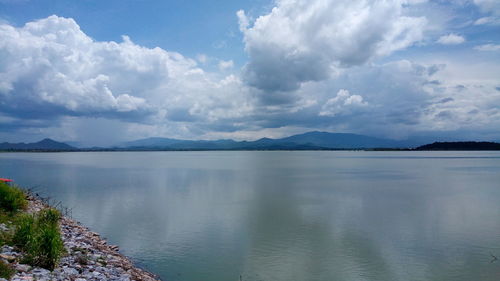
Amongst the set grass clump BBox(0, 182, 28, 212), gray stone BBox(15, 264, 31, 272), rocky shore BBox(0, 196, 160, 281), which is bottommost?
rocky shore BBox(0, 196, 160, 281)

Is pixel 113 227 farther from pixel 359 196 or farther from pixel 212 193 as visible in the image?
pixel 359 196

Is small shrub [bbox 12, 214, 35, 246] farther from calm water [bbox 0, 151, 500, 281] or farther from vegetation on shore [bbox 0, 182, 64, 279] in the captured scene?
calm water [bbox 0, 151, 500, 281]

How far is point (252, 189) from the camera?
155 ft

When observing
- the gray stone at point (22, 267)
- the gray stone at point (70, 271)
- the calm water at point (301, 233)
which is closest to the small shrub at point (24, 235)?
the gray stone at point (22, 267)

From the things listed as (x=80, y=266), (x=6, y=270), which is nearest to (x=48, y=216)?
(x=80, y=266)

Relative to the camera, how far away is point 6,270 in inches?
388

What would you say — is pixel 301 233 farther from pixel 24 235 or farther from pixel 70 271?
pixel 24 235

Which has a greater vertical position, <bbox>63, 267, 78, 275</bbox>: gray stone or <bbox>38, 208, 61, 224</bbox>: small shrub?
<bbox>38, 208, 61, 224</bbox>: small shrub

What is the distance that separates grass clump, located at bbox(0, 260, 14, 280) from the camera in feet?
31.4

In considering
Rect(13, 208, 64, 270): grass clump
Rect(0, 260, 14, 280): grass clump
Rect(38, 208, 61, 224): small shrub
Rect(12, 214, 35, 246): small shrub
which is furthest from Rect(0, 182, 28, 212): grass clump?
Rect(0, 260, 14, 280): grass clump

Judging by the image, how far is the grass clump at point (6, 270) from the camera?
9578 mm

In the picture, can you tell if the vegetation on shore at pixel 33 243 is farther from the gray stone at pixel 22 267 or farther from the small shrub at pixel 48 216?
the small shrub at pixel 48 216

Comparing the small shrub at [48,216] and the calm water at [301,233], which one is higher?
the small shrub at [48,216]

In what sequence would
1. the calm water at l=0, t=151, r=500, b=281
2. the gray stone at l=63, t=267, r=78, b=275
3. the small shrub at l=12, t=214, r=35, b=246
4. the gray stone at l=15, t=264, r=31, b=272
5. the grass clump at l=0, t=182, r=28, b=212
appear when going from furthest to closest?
the grass clump at l=0, t=182, r=28, b=212 → the calm water at l=0, t=151, r=500, b=281 → the small shrub at l=12, t=214, r=35, b=246 → the gray stone at l=63, t=267, r=78, b=275 → the gray stone at l=15, t=264, r=31, b=272
